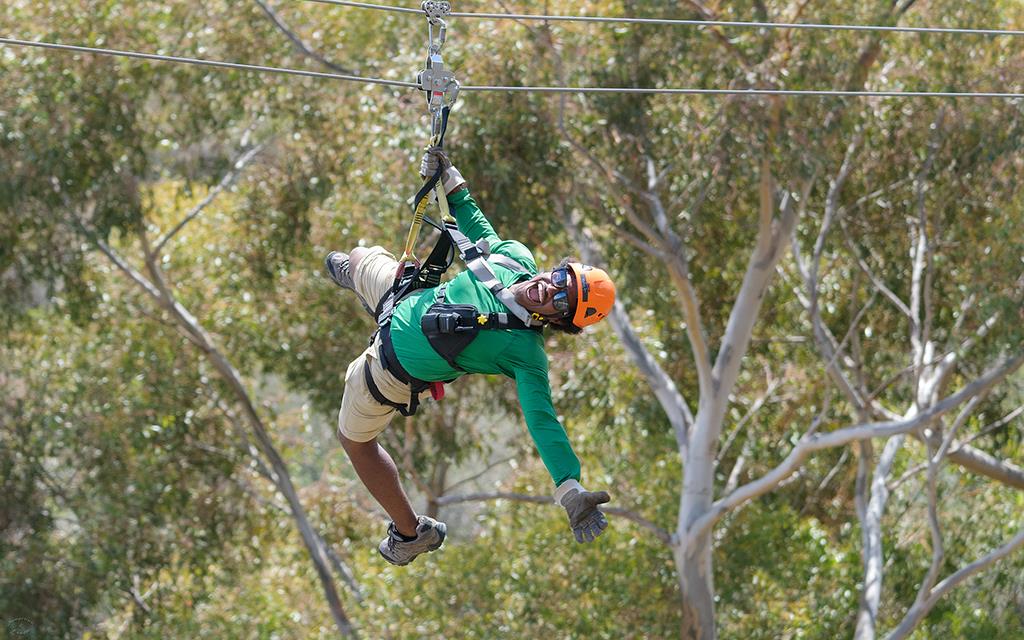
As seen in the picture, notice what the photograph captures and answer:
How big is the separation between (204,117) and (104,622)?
16.1ft

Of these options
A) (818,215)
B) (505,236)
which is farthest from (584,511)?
(818,215)

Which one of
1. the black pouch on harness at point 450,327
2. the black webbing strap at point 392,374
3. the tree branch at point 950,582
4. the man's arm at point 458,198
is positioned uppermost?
the tree branch at point 950,582

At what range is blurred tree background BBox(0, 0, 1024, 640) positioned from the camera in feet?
33.1

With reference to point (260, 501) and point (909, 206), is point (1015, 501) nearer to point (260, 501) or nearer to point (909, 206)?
point (909, 206)

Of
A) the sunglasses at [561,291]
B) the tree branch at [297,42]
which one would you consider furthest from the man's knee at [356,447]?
the tree branch at [297,42]

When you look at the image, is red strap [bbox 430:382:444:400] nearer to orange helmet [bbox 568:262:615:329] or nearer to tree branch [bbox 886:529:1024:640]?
orange helmet [bbox 568:262:615:329]

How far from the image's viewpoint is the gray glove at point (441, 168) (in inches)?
191

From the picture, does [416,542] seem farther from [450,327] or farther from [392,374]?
[450,327]

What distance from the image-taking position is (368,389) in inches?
184

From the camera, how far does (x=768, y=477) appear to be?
9984 mm

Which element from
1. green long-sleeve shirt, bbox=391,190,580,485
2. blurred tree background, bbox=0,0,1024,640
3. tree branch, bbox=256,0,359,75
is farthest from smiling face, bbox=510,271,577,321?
tree branch, bbox=256,0,359,75

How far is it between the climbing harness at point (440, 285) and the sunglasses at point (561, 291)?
0.11 meters

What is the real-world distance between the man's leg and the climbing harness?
19 centimetres

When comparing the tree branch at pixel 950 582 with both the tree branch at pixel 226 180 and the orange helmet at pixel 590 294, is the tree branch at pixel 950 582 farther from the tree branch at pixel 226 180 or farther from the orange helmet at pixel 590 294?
the orange helmet at pixel 590 294
